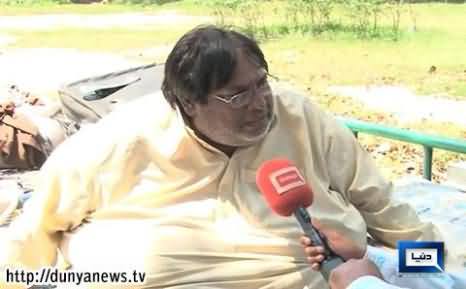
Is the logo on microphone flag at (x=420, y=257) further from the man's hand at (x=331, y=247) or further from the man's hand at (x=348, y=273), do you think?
the man's hand at (x=348, y=273)

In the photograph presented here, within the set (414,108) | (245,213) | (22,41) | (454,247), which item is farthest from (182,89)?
(22,41)

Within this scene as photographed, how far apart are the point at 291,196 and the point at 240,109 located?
1.34 ft

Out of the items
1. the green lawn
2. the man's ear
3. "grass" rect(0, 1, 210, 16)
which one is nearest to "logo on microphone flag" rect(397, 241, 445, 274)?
the man's ear

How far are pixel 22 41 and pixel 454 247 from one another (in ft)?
11.3

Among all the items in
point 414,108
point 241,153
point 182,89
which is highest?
point 182,89

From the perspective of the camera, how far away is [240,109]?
164 cm

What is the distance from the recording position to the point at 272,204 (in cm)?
130

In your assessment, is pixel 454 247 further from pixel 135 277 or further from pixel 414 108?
pixel 414 108

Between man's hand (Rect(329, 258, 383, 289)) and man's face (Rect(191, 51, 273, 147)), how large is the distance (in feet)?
1.90

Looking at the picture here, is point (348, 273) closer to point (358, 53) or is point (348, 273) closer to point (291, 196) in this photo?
point (291, 196)

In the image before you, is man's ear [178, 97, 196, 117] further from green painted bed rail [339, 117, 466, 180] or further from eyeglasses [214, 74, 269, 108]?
green painted bed rail [339, 117, 466, 180]

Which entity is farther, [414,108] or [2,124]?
[414,108]

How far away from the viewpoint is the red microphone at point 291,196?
46.6 inches

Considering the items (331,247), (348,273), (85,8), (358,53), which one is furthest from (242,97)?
(85,8)
